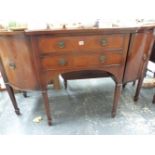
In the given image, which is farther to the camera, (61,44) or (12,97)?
(12,97)

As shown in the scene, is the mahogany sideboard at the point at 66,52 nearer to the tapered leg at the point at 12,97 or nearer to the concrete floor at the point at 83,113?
the tapered leg at the point at 12,97

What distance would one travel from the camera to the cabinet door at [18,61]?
3.38 feet

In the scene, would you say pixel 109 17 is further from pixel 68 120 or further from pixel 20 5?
pixel 68 120

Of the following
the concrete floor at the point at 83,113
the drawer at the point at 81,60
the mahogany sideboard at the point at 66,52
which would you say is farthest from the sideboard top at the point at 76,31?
the concrete floor at the point at 83,113

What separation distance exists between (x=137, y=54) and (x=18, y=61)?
3.08 feet

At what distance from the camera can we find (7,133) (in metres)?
1.35

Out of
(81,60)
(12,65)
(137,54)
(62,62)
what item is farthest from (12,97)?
(137,54)

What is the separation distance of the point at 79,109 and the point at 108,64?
2.17ft

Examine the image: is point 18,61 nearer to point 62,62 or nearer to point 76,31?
point 62,62

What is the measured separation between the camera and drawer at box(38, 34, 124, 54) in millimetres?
1021

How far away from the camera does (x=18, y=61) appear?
1.12 m

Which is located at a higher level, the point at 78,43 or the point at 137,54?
the point at 78,43

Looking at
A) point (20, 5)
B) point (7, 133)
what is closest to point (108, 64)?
point (7, 133)

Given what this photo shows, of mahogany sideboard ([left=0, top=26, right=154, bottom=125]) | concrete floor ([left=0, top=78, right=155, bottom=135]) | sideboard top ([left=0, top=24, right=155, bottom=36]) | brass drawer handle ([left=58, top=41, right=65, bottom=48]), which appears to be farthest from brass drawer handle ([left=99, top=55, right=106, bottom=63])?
concrete floor ([left=0, top=78, right=155, bottom=135])
